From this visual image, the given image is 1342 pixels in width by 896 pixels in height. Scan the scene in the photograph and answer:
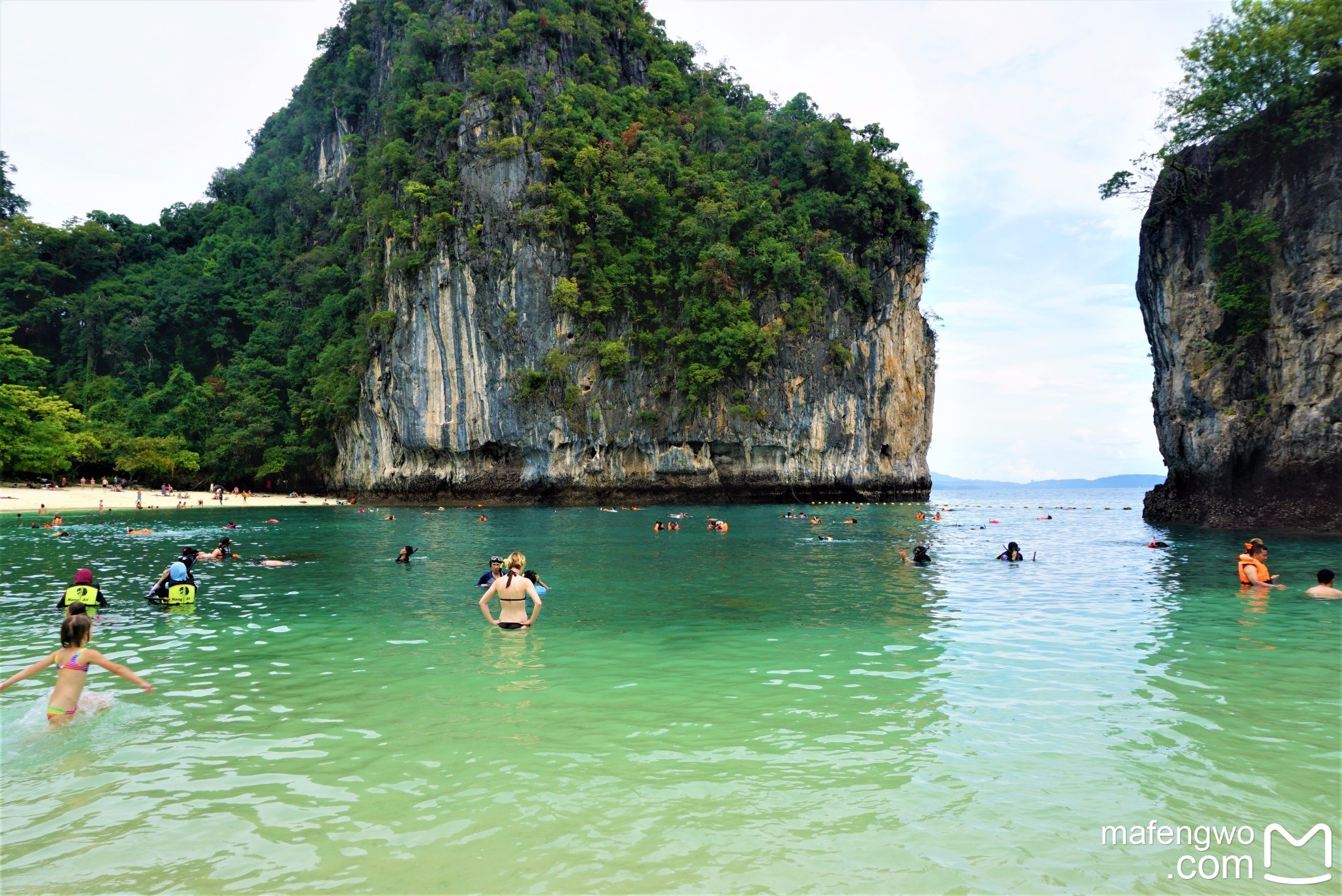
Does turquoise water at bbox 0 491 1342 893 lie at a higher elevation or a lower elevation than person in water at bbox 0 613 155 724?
lower

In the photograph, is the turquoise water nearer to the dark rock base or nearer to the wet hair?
the wet hair

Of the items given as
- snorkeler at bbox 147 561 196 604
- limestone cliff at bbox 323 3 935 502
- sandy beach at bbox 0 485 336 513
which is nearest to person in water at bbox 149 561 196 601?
snorkeler at bbox 147 561 196 604

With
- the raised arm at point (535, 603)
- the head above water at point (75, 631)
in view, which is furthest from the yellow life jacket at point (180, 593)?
the head above water at point (75, 631)

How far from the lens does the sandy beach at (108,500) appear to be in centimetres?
3944

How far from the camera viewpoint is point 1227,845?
4520 mm

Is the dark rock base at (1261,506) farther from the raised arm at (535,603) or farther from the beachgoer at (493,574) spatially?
the raised arm at (535,603)

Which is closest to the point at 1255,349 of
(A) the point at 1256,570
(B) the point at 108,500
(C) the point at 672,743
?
(A) the point at 1256,570

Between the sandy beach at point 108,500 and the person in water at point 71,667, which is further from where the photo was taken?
the sandy beach at point 108,500

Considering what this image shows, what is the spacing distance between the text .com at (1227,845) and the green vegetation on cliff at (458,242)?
46.2m

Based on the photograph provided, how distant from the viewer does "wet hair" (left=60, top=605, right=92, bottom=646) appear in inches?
261

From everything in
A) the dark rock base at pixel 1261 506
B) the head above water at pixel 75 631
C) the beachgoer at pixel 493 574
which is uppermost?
the dark rock base at pixel 1261 506

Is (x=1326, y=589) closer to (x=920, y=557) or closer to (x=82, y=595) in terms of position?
(x=920, y=557)

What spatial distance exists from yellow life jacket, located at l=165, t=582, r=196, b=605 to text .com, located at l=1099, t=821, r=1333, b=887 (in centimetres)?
1450

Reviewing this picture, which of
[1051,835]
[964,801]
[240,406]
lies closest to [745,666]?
[964,801]
